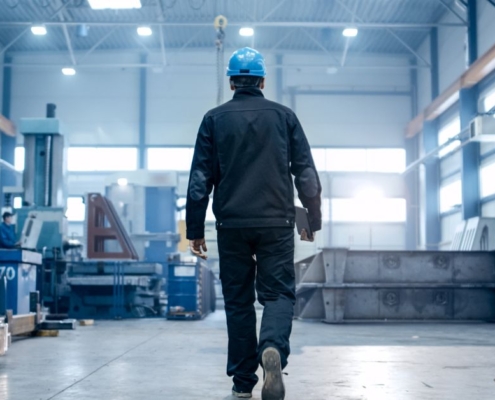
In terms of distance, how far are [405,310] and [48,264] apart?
5.96 metres

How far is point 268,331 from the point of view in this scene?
302 cm

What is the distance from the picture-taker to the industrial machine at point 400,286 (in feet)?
30.8

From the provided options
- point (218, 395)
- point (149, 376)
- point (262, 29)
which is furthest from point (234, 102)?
point (262, 29)

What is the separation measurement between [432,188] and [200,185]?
19505 mm

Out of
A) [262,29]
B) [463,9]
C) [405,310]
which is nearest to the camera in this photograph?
[405,310]

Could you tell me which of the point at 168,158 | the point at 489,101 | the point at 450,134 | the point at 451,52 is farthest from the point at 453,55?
the point at 168,158

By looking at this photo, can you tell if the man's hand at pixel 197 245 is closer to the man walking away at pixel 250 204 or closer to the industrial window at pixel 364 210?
the man walking away at pixel 250 204

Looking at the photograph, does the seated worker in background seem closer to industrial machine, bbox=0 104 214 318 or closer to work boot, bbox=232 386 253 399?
industrial machine, bbox=0 104 214 318

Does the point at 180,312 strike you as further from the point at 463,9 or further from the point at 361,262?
the point at 463,9

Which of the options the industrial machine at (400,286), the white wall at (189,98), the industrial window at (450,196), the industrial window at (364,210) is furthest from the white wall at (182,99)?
the industrial machine at (400,286)

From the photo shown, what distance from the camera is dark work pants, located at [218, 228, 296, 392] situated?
3.15 m

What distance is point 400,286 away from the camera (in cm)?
935

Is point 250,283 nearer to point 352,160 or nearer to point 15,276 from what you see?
point 15,276

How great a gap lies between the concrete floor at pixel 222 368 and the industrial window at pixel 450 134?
13.1 metres
